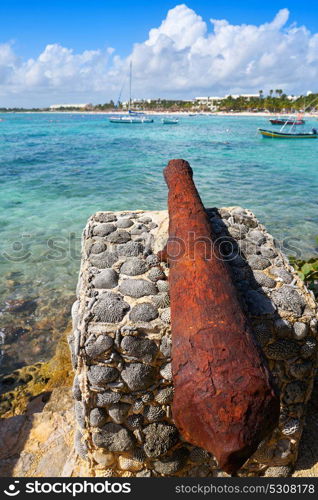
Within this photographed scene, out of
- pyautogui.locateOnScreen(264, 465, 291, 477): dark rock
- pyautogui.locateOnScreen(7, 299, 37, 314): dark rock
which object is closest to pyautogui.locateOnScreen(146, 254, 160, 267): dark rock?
pyautogui.locateOnScreen(264, 465, 291, 477): dark rock

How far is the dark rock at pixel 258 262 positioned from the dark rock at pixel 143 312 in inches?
46.2

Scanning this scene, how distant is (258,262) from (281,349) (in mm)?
947

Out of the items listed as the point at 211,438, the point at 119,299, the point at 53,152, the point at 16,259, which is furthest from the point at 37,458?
the point at 53,152

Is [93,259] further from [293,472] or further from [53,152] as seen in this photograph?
[53,152]

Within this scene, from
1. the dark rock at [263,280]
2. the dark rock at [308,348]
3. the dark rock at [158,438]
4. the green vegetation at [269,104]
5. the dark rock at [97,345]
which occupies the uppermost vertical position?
the green vegetation at [269,104]

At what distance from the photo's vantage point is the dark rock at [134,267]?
3.21 m

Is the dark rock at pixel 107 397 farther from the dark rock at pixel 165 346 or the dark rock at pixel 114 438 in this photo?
the dark rock at pixel 165 346

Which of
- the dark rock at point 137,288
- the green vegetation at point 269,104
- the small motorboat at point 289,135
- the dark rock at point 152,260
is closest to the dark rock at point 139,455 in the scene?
the dark rock at point 137,288

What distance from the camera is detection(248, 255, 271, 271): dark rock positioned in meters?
3.34

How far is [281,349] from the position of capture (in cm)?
272

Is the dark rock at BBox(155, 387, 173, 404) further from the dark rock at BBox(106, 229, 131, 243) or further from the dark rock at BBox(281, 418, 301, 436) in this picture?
the dark rock at BBox(106, 229, 131, 243)

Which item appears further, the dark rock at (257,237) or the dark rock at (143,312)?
the dark rock at (257,237)

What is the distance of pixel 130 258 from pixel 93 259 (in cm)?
37

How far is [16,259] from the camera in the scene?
30.0 ft
